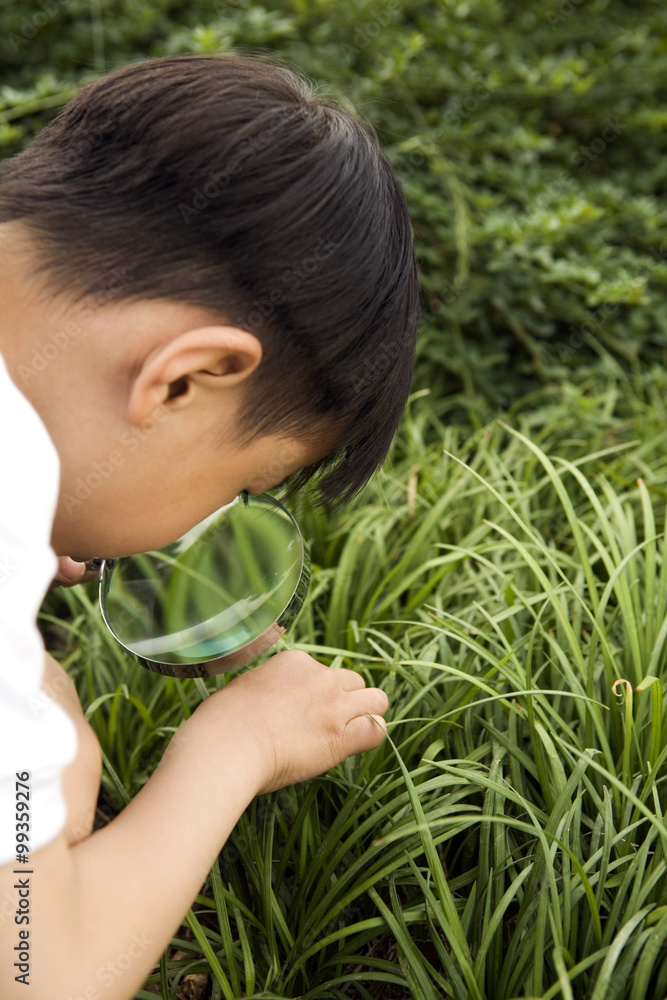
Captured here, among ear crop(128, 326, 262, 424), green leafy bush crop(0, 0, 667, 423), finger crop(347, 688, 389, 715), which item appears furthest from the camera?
green leafy bush crop(0, 0, 667, 423)

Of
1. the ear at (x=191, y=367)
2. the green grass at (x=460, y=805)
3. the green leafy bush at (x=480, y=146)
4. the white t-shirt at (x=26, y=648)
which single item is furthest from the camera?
the green leafy bush at (x=480, y=146)

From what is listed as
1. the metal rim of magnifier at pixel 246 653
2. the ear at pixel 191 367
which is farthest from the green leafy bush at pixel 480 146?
the ear at pixel 191 367

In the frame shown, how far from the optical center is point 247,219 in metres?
→ 0.81

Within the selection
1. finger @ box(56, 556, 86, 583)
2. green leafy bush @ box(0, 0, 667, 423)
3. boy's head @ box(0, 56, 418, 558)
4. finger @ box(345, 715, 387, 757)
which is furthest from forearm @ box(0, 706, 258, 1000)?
green leafy bush @ box(0, 0, 667, 423)

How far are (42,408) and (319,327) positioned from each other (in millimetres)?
292

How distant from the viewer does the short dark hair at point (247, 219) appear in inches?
31.9

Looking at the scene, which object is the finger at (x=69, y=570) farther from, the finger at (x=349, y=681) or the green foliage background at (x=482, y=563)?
the finger at (x=349, y=681)

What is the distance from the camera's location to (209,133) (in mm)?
823

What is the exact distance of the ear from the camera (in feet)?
2.49

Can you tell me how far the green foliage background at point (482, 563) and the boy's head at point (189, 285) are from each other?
32 centimetres

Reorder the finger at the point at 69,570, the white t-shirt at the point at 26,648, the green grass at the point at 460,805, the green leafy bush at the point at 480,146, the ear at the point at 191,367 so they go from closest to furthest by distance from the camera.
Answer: the white t-shirt at the point at 26,648, the ear at the point at 191,367, the green grass at the point at 460,805, the finger at the point at 69,570, the green leafy bush at the point at 480,146

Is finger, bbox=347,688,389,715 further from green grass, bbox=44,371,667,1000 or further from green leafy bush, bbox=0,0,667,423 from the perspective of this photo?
green leafy bush, bbox=0,0,667,423

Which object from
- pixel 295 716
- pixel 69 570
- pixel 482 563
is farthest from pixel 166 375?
pixel 482 563

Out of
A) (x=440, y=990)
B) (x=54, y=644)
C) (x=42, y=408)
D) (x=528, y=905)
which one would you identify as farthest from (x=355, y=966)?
(x=54, y=644)
